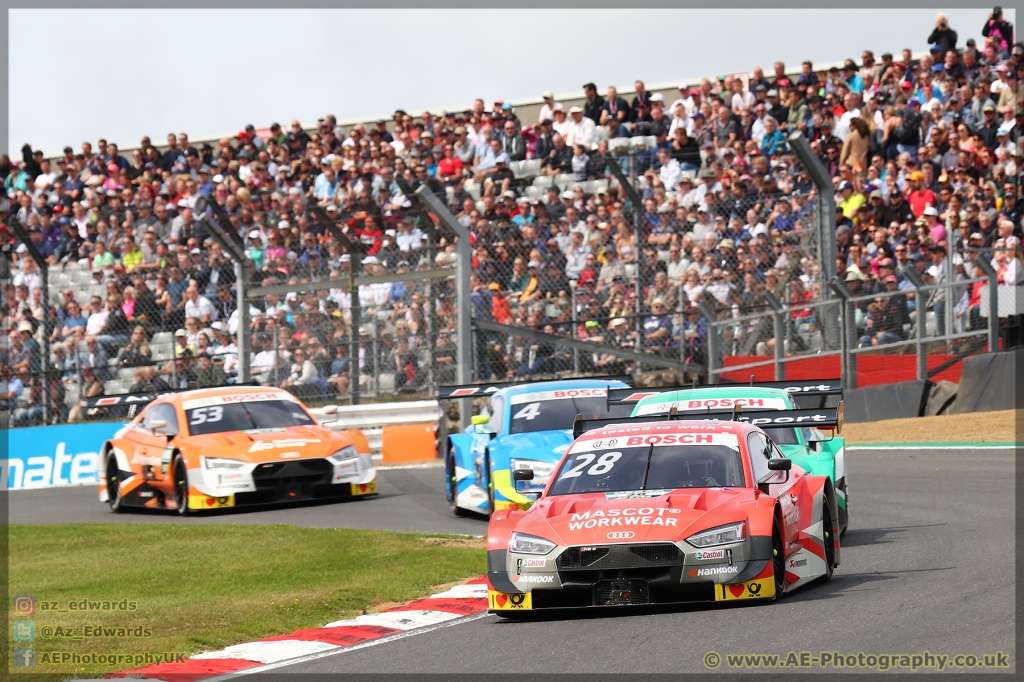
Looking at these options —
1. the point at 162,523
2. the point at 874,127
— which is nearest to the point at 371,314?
the point at 162,523

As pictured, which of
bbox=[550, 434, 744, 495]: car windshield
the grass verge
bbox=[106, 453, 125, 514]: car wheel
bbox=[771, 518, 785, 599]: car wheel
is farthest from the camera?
bbox=[106, 453, 125, 514]: car wheel

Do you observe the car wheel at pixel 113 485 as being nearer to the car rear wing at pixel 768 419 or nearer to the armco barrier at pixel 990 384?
the car rear wing at pixel 768 419

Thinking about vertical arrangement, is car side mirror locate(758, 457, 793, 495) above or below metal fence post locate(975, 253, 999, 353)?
below

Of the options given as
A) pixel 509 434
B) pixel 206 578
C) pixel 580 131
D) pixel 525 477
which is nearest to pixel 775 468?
pixel 525 477

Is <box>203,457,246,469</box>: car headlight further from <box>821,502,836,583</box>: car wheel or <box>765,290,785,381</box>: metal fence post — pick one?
<box>821,502,836,583</box>: car wheel

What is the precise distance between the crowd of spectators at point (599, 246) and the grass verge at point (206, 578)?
20.3 ft

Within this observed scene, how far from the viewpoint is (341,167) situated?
83.9 feet

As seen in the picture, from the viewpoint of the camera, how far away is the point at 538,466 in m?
12.8

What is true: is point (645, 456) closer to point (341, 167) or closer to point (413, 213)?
point (413, 213)

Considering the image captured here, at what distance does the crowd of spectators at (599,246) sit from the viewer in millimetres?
18797

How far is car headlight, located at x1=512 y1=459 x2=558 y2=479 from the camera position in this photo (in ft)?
41.6

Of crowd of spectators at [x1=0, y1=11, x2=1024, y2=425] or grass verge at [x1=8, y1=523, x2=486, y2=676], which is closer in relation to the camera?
grass verge at [x1=8, y1=523, x2=486, y2=676]

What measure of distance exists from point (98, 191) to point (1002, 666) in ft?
83.7

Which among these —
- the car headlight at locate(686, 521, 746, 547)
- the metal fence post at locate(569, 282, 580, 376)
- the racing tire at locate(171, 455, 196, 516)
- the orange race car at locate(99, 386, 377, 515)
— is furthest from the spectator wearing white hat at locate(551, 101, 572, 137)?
the car headlight at locate(686, 521, 746, 547)
